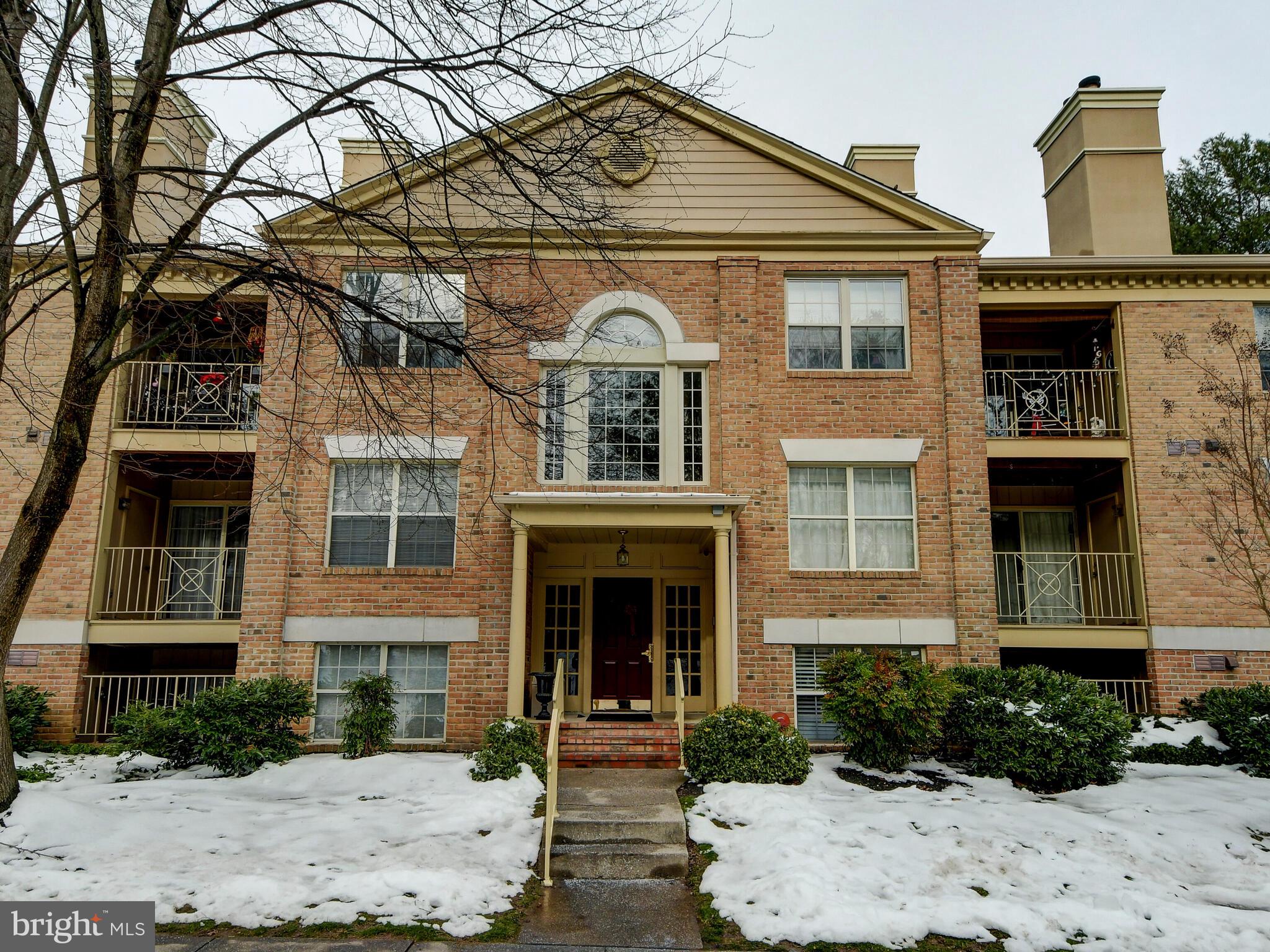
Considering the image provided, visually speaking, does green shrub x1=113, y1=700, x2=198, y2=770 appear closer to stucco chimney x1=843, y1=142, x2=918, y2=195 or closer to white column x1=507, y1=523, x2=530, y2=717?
white column x1=507, y1=523, x2=530, y2=717

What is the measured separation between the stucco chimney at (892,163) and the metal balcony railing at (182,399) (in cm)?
1101

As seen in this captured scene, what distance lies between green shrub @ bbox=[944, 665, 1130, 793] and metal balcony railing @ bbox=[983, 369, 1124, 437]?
15.4 ft

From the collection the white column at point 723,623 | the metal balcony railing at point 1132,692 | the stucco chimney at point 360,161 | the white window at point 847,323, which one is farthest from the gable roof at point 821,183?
the metal balcony railing at point 1132,692

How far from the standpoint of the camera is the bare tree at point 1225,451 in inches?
509

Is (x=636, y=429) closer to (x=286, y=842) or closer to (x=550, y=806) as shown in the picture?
(x=550, y=806)

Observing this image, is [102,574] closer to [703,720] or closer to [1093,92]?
[703,720]

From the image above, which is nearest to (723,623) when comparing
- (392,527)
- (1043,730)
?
(1043,730)

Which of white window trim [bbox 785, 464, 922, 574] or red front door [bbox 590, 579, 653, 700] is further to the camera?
red front door [bbox 590, 579, 653, 700]

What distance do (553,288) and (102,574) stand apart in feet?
26.5

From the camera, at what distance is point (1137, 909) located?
692 centimetres

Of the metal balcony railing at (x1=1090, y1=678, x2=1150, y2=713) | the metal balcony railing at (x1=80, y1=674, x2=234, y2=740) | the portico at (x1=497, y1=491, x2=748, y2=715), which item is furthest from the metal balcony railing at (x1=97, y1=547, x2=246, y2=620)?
the metal balcony railing at (x1=1090, y1=678, x2=1150, y2=713)

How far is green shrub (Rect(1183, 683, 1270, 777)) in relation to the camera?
1152 cm

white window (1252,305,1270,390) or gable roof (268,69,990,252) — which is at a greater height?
gable roof (268,69,990,252)

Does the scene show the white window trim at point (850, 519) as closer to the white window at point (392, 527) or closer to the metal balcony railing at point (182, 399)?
the white window at point (392, 527)
